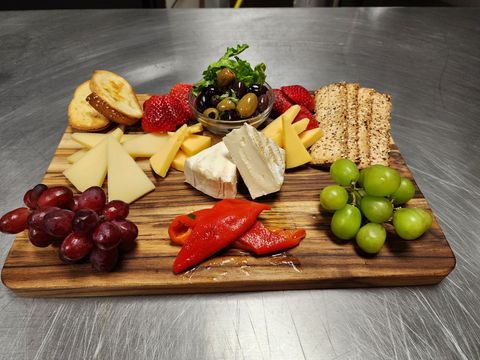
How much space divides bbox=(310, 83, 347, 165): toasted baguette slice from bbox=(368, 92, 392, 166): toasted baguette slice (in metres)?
0.11

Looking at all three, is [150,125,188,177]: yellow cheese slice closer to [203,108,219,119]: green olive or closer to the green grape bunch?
[203,108,219,119]: green olive

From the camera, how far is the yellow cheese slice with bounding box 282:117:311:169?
1.41 m

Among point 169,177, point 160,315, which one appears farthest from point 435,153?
point 160,315

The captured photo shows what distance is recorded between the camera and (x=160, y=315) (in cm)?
108

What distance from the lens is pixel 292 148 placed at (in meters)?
1.41

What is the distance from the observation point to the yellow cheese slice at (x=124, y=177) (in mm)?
1309

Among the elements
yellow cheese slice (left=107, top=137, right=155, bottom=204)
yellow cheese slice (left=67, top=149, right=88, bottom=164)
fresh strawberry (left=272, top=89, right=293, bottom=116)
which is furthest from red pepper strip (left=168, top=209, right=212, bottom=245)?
fresh strawberry (left=272, top=89, right=293, bottom=116)

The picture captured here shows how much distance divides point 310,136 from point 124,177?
740 millimetres

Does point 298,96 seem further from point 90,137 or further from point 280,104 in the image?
point 90,137

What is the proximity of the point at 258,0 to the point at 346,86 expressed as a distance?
3.16 metres

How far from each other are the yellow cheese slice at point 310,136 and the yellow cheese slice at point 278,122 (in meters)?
0.08

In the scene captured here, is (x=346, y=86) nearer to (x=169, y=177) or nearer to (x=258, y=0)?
(x=169, y=177)

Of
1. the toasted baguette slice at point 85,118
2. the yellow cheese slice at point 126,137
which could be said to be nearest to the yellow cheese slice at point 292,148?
the yellow cheese slice at point 126,137

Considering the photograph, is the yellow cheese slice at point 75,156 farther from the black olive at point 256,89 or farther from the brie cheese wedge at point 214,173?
the black olive at point 256,89
